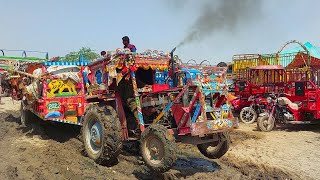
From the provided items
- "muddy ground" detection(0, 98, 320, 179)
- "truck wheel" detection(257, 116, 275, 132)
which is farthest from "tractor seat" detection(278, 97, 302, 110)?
"muddy ground" detection(0, 98, 320, 179)

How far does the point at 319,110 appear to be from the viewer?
35.8ft

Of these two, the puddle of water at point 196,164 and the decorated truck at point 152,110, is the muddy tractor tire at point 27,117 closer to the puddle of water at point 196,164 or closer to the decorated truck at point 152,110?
the decorated truck at point 152,110

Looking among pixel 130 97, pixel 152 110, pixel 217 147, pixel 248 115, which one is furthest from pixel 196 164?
pixel 248 115

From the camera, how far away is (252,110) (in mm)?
12898

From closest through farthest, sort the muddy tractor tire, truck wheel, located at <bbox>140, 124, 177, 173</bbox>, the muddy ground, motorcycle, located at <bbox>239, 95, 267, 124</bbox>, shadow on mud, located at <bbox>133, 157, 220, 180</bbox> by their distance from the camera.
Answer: truck wheel, located at <bbox>140, 124, 177, 173</bbox>
shadow on mud, located at <bbox>133, 157, 220, 180</bbox>
the muddy ground
the muddy tractor tire
motorcycle, located at <bbox>239, 95, 267, 124</bbox>

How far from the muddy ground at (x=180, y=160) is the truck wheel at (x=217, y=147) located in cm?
32

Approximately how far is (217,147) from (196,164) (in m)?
0.76

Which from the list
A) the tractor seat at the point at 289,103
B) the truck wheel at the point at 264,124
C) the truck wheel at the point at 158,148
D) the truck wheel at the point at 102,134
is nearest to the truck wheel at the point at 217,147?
the truck wheel at the point at 158,148

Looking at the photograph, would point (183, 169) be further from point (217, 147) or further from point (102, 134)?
point (102, 134)

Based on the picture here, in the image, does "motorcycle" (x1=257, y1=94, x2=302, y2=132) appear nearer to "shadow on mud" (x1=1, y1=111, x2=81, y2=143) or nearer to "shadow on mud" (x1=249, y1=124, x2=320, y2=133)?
"shadow on mud" (x1=249, y1=124, x2=320, y2=133)

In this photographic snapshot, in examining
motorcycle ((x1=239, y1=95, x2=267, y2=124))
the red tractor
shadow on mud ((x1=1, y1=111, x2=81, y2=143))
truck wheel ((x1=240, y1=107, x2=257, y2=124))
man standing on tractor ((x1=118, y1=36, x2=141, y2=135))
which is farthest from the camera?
truck wheel ((x1=240, y1=107, x2=257, y2=124))

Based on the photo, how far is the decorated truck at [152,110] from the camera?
19.8 feet

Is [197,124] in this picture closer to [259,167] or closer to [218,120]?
[218,120]

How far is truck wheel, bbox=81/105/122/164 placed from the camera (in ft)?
22.4
